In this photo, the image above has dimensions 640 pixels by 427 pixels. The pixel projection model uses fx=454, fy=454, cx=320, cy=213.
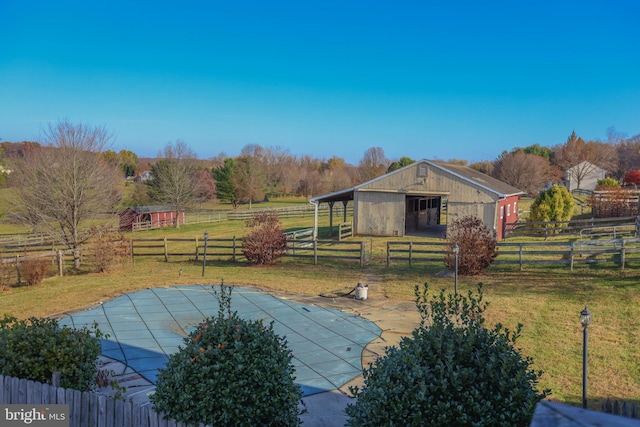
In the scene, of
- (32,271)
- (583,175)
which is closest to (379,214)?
(32,271)

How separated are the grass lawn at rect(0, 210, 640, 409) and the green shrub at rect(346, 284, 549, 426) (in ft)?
11.8

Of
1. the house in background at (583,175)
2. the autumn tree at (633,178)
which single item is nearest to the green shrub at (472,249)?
the autumn tree at (633,178)

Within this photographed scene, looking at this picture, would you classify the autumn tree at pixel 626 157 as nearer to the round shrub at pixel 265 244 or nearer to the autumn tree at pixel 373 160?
the autumn tree at pixel 373 160

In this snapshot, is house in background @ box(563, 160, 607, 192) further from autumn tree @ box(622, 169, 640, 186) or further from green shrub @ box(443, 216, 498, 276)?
green shrub @ box(443, 216, 498, 276)

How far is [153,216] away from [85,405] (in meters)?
39.1

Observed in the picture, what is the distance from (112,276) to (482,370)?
1602 cm

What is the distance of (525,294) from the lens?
12.7m

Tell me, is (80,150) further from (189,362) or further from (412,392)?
(412,392)

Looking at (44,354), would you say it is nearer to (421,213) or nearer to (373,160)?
(421,213)

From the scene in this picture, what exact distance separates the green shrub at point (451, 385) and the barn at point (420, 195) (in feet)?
69.0

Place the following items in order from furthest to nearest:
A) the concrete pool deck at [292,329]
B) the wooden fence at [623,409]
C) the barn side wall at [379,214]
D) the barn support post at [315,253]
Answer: the barn side wall at [379,214] → the barn support post at [315,253] → the concrete pool deck at [292,329] → the wooden fence at [623,409]

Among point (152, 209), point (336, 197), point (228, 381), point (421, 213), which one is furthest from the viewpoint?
point (152, 209)

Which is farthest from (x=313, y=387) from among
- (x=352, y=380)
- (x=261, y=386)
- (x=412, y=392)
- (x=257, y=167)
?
(x=257, y=167)

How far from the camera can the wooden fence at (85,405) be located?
411 cm
